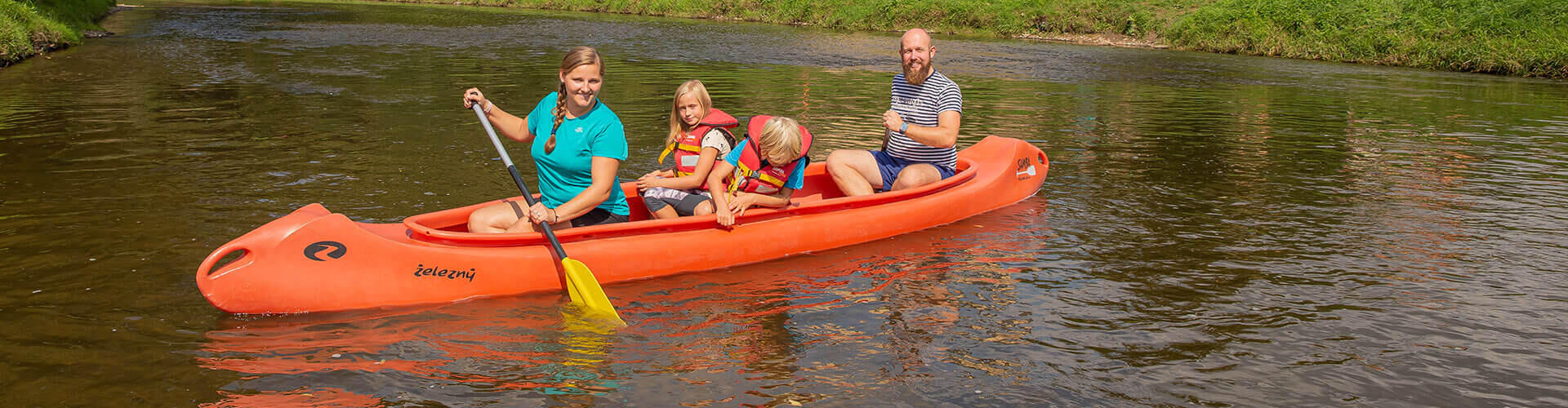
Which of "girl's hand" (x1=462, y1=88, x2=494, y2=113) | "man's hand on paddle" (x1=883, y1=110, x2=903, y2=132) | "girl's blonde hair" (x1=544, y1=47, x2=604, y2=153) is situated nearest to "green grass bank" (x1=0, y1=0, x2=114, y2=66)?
"girl's hand" (x1=462, y1=88, x2=494, y2=113)

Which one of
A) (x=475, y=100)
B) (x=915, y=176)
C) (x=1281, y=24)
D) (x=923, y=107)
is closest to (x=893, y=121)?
(x=923, y=107)

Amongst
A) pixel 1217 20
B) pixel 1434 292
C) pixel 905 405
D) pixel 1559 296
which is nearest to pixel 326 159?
pixel 905 405

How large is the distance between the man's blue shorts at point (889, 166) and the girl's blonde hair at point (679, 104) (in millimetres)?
1692

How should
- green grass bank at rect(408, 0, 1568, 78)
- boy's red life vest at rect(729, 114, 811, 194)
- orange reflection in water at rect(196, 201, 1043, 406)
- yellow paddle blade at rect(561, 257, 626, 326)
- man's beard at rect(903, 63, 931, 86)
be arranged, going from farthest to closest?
green grass bank at rect(408, 0, 1568, 78), man's beard at rect(903, 63, 931, 86), boy's red life vest at rect(729, 114, 811, 194), yellow paddle blade at rect(561, 257, 626, 326), orange reflection in water at rect(196, 201, 1043, 406)

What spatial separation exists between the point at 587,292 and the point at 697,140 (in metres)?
1.26

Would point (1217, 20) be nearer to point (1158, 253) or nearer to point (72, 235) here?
point (1158, 253)

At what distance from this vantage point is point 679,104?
582 cm

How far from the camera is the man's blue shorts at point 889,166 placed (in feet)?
23.9

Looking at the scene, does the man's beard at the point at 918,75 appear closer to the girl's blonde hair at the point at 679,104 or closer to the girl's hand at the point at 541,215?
the girl's blonde hair at the point at 679,104

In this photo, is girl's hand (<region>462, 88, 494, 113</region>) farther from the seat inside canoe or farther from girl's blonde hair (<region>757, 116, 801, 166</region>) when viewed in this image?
girl's blonde hair (<region>757, 116, 801, 166</region>)

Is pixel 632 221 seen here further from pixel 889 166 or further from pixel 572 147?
pixel 889 166

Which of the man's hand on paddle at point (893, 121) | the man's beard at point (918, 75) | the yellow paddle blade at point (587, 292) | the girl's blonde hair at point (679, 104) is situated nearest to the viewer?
the yellow paddle blade at point (587, 292)

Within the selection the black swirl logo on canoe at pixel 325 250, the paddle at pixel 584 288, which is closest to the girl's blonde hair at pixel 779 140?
the paddle at pixel 584 288

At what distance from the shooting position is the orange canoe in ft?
15.8
